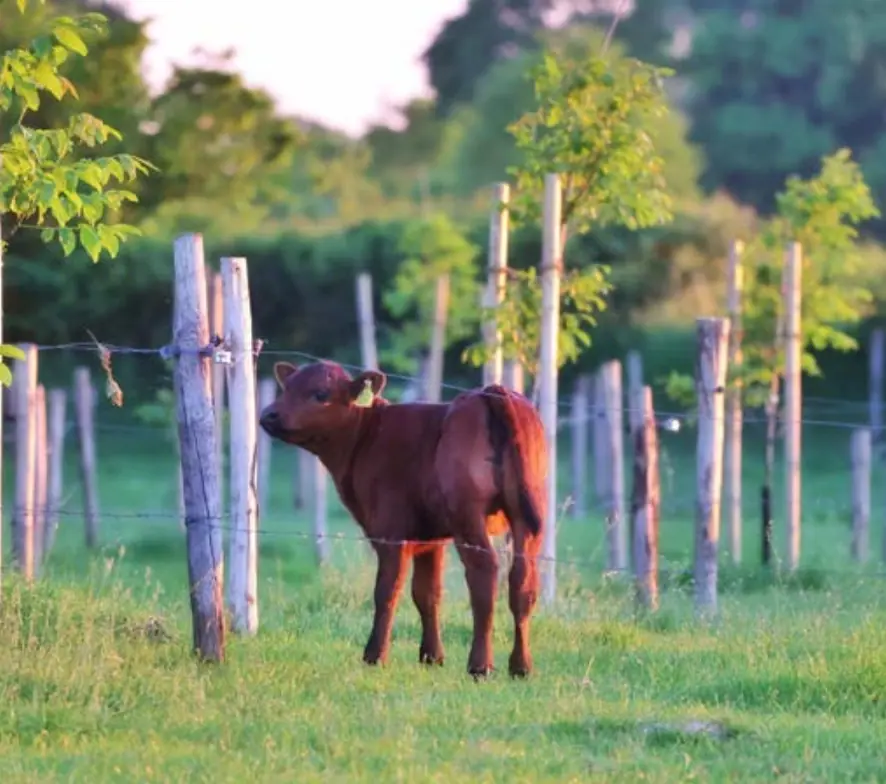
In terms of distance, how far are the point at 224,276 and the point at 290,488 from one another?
18257 mm

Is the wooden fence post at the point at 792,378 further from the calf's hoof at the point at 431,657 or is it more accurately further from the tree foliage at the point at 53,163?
the tree foliage at the point at 53,163

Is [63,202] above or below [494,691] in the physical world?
above

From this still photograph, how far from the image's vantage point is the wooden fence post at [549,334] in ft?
44.2

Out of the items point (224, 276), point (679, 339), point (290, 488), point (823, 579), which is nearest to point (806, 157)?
point (679, 339)

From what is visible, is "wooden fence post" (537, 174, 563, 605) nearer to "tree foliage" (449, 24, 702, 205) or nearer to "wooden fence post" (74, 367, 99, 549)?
"wooden fence post" (74, 367, 99, 549)

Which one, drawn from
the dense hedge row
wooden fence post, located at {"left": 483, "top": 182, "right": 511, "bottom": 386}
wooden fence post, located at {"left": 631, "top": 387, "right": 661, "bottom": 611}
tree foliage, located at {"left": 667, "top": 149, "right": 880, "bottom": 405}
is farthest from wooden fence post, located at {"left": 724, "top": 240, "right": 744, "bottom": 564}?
the dense hedge row

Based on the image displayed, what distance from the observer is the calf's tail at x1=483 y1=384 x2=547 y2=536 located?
10352 millimetres

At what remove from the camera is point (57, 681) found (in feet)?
30.4

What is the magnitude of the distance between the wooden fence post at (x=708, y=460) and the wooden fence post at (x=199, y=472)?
4.04m

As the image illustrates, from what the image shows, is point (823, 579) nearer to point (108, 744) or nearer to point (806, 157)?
point (108, 744)

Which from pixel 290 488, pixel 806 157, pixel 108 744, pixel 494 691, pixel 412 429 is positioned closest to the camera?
pixel 108 744

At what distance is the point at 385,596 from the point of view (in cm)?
1073

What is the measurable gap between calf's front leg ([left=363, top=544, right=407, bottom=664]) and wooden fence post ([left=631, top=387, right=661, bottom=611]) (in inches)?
116

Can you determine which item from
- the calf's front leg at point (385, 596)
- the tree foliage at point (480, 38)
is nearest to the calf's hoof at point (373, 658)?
the calf's front leg at point (385, 596)
